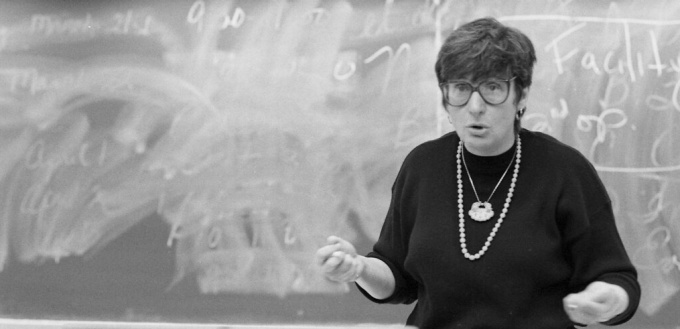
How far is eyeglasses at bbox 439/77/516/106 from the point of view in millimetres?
1473

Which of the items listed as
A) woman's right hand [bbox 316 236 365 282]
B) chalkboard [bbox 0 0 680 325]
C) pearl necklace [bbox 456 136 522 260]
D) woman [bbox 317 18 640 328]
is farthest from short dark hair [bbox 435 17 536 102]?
chalkboard [bbox 0 0 680 325]

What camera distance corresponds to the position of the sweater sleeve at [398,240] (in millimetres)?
1603

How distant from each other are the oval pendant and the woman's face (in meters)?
0.09

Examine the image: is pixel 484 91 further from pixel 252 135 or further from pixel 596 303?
pixel 252 135

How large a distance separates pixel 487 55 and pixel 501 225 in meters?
0.26

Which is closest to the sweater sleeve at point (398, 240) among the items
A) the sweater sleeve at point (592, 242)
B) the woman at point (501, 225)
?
the woman at point (501, 225)

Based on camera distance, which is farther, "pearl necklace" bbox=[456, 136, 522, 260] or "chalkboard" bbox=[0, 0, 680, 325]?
"chalkboard" bbox=[0, 0, 680, 325]

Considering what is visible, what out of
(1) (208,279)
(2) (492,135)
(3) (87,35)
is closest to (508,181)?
(2) (492,135)

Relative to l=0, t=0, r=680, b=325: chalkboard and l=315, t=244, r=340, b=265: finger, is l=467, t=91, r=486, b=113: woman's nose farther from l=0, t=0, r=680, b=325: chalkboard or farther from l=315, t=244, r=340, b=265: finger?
l=0, t=0, r=680, b=325: chalkboard

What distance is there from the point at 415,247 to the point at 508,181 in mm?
178

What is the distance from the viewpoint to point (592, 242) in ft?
4.79

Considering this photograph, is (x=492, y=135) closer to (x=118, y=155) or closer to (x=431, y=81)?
(x=431, y=81)

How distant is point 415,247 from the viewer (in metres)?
1.53

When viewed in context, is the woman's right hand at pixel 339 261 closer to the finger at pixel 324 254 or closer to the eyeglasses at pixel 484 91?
the finger at pixel 324 254
